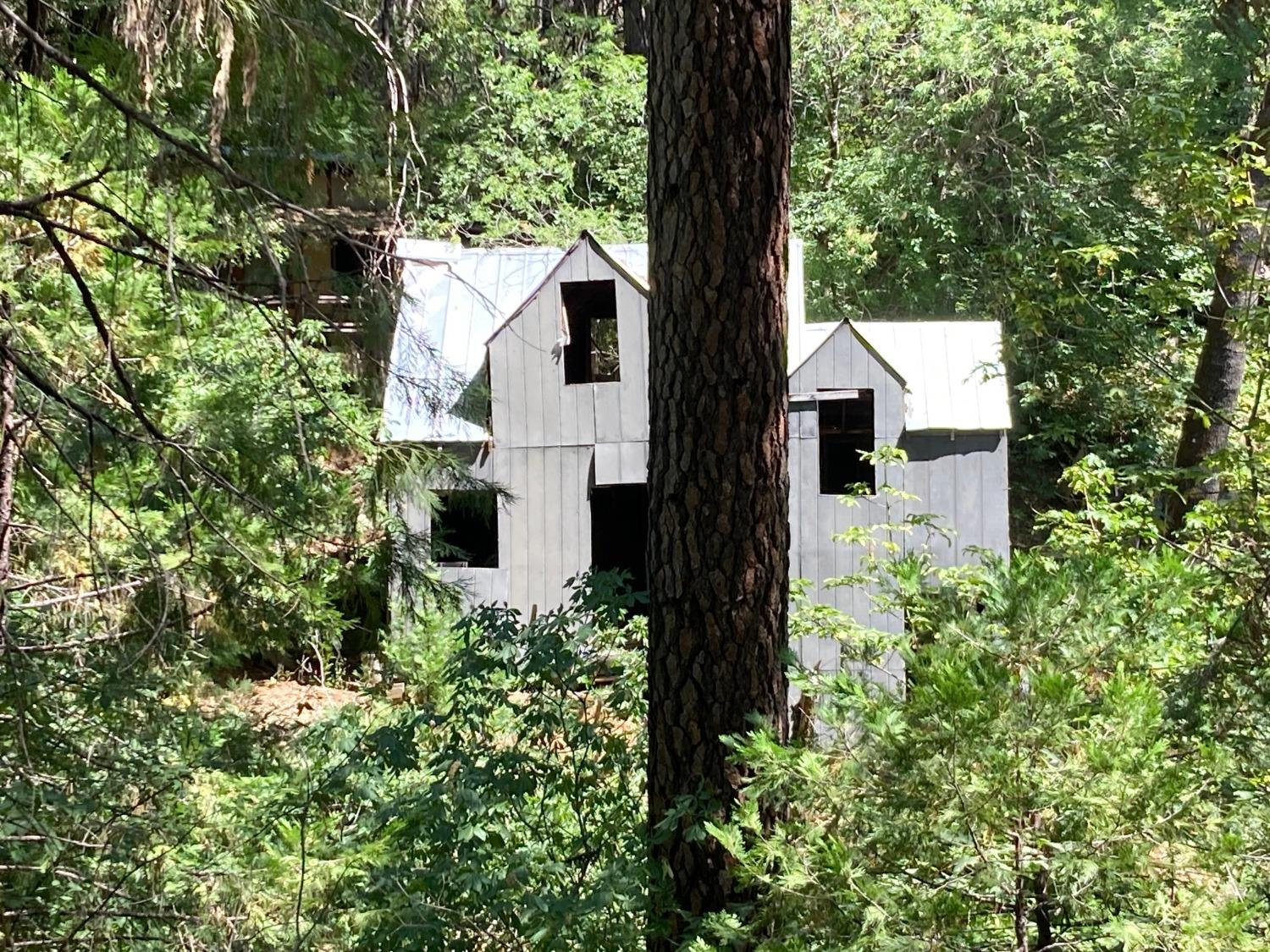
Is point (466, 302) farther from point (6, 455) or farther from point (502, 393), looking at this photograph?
point (6, 455)

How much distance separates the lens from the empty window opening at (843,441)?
12008 millimetres

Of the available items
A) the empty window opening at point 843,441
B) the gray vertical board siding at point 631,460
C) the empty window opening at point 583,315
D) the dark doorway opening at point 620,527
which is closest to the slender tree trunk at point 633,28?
the empty window opening at point 583,315

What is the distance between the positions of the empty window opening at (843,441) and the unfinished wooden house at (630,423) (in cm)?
166

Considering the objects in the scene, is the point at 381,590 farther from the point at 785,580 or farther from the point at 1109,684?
the point at 1109,684

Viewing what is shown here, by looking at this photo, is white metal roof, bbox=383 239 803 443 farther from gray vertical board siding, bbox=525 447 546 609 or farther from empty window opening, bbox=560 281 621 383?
gray vertical board siding, bbox=525 447 546 609

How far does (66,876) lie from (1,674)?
78cm

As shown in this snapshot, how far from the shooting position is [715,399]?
10.7 ft

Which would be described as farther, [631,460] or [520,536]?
[520,536]

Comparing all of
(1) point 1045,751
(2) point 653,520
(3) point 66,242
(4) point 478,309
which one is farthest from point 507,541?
(1) point 1045,751

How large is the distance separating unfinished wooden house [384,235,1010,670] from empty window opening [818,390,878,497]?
5.43 feet

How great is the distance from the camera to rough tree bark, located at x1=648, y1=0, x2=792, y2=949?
127 inches

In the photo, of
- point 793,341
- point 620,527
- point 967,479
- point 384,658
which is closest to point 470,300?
point 793,341

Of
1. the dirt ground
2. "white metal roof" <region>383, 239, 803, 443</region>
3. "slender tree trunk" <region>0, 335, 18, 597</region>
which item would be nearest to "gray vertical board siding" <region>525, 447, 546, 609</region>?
"white metal roof" <region>383, 239, 803, 443</region>

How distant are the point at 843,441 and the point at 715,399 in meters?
9.33
